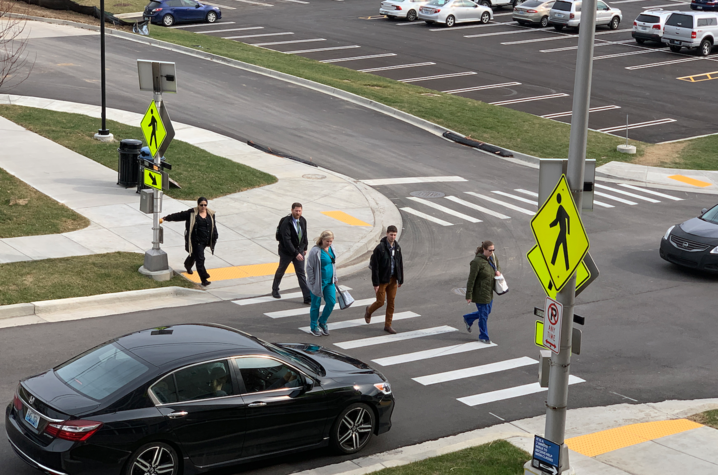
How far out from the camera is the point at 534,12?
2007 inches

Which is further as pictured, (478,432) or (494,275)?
(494,275)

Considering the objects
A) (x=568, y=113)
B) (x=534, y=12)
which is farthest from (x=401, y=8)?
(x=568, y=113)

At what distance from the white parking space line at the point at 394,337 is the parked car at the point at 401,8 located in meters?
39.8

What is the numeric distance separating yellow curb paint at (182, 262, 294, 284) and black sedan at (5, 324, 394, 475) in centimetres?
673

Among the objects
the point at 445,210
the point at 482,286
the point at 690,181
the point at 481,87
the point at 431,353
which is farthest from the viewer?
the point at 481,87

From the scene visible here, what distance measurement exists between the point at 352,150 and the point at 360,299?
12.2m

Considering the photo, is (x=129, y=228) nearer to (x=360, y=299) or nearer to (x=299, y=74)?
(x=360, y=299)

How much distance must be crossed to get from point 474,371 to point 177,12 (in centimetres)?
3852

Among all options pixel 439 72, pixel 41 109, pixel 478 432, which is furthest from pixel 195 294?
pixel 439 72

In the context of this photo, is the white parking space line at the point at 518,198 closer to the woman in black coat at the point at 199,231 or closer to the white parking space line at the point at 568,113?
the white parking space line at the point at 568,113

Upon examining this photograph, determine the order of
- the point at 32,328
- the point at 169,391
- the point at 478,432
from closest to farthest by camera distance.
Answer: the point at 169,391 → the point at 478,432 → the point at 32,328

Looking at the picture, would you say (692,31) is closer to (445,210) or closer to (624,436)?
(445,210)

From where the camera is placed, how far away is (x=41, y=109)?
88.9 ft

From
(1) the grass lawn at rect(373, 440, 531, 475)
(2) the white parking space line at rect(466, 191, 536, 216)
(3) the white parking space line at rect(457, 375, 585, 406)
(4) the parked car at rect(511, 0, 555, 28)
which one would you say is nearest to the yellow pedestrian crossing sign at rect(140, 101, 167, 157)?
(3) the white parking space line at rect(457, 375, 585, 406)
